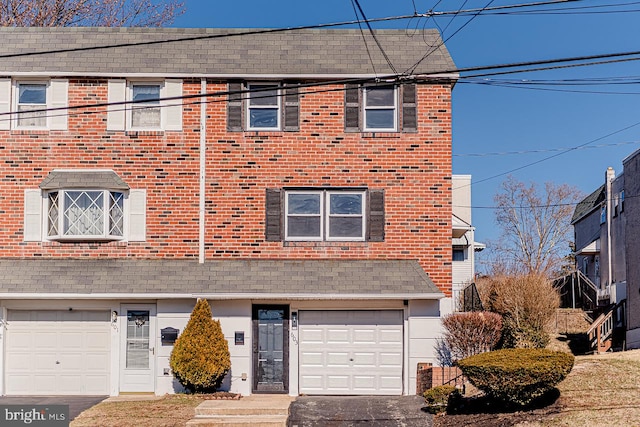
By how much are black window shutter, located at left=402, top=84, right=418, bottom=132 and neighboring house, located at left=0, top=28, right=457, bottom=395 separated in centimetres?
4

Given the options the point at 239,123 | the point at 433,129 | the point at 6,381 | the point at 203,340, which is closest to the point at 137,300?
the point at 203,340

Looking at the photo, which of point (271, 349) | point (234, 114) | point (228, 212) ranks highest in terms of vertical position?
point (234, 114)

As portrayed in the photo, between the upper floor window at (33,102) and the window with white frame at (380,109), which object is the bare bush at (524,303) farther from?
the upper floor window at (33,102)

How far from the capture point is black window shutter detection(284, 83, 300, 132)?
69.4 feet

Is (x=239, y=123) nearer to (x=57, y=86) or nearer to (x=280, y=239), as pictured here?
(x=280, y=239)

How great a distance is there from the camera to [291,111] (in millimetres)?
21203

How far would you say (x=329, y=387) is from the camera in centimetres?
2031

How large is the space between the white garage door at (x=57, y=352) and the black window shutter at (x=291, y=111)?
6528 mm

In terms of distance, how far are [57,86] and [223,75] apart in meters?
4.25

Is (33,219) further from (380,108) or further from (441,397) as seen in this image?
(441,397)

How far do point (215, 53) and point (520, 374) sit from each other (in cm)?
1147

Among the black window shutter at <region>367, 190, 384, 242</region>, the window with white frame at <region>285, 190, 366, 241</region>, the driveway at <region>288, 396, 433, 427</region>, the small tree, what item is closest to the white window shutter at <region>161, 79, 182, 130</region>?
the window with white frame at <region>285, 190, 366, 241</region>

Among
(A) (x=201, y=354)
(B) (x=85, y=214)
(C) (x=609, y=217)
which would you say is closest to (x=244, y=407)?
(A) (x=201, y=354)

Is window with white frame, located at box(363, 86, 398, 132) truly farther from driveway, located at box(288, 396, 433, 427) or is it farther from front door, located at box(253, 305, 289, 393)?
driveway, located at box(288, 396, 433, 427)
